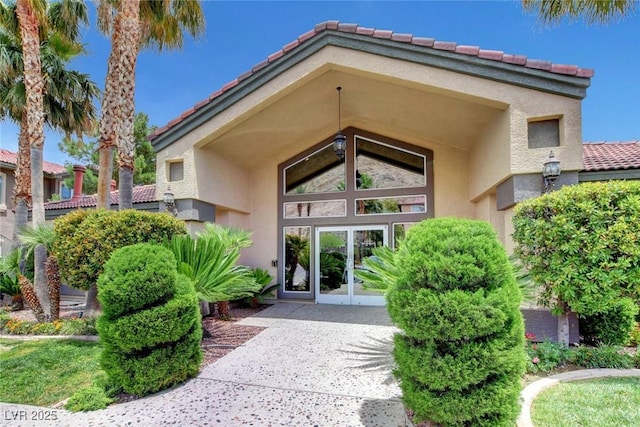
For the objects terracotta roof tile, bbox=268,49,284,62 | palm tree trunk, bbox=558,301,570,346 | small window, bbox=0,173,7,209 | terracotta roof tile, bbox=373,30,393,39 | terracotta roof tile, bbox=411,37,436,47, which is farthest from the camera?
small window, bbox=0,173,7,209

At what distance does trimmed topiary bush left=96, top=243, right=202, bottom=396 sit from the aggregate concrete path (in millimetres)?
358

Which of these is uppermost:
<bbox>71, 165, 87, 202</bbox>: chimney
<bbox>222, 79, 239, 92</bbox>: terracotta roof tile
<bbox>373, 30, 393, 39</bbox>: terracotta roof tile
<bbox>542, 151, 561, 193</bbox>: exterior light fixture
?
<bbox>373, 30, 393, 39</bbox>: terracotta roof tile

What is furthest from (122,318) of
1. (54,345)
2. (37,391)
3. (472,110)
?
(472,110)

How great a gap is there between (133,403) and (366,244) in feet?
27.6

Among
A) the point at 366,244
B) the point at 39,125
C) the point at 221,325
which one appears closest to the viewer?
the point at 221,325

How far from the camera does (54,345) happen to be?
22.8 feet

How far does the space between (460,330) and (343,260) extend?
8.49 m

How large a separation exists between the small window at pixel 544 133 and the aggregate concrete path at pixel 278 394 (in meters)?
5.72

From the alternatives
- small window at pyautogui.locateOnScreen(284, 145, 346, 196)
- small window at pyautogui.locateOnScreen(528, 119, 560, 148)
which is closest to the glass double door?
small window at pyautogui.locateOnScreen(284, 145, 346, 196)

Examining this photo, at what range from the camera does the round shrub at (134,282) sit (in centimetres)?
445

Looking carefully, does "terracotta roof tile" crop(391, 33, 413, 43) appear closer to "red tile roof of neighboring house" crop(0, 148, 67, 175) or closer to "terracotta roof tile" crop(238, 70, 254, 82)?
"terracotta roof tile" crop(238, 70, 254, 82)

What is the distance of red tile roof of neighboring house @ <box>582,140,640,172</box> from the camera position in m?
7.26

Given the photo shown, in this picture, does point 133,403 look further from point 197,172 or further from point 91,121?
point 91,121

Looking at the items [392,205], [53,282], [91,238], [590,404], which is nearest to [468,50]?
[392,205]
